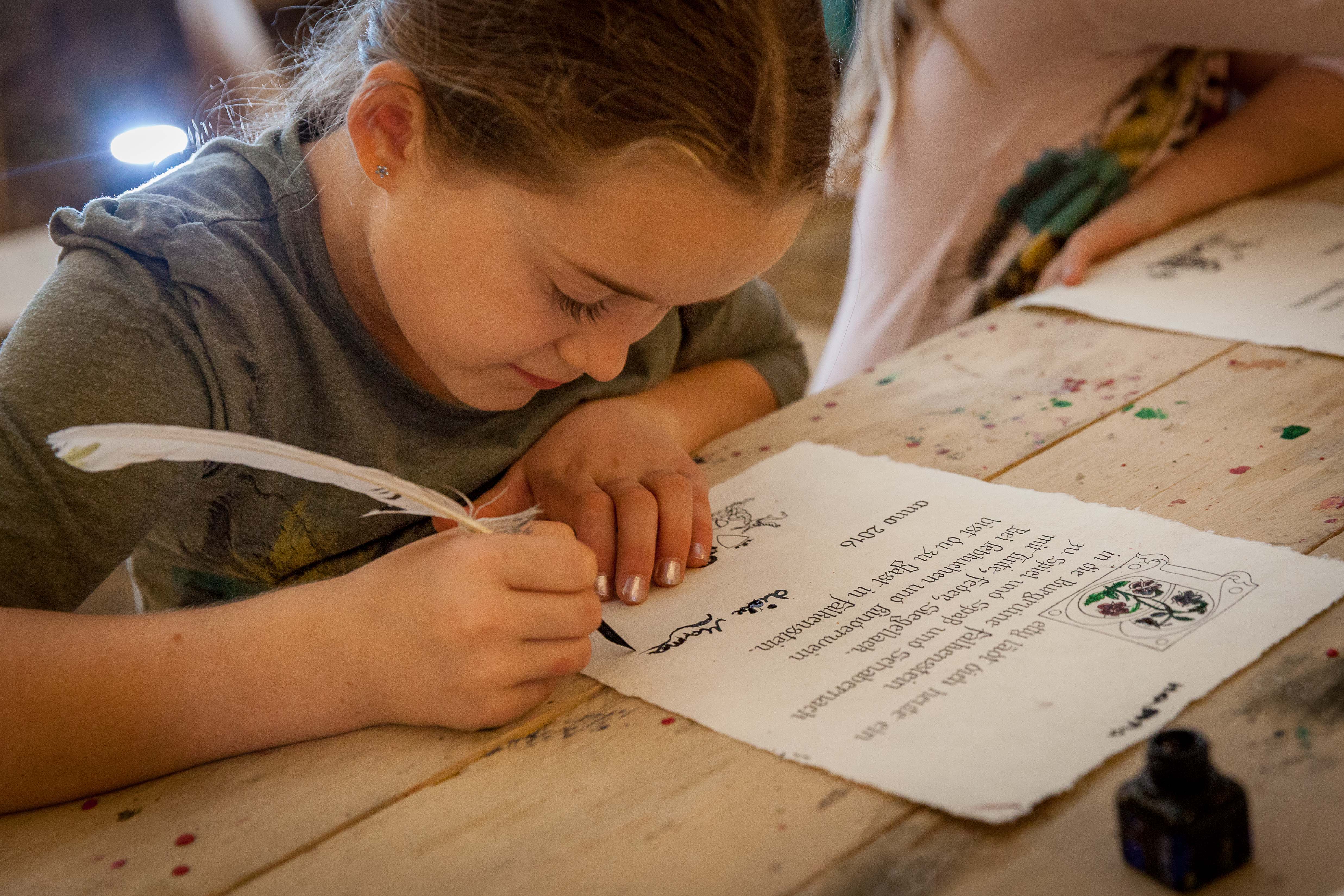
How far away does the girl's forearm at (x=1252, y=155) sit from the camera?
51.8 inches

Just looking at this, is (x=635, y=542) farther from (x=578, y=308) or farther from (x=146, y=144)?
(x=146, y=144)

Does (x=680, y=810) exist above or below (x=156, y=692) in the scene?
below

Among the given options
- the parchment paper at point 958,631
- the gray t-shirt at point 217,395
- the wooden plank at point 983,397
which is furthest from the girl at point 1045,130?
the parchment paper at point 958,631

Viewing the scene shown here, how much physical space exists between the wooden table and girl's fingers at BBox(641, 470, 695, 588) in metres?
0.13

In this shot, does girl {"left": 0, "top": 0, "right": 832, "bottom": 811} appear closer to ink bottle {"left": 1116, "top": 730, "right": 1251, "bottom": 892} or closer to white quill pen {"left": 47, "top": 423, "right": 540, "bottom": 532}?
white quill pen {"left": 47, "top": 423, "right": 540, "bottom": 532}

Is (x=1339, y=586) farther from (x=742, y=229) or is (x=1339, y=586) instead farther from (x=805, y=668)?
(x=742, y=229)

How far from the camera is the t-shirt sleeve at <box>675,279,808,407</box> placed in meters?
1.16

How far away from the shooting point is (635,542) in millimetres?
775

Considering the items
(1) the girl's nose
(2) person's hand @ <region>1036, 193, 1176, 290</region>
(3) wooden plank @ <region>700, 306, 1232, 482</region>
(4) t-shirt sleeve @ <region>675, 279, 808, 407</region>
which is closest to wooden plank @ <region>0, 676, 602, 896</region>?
(1) the girl's nose

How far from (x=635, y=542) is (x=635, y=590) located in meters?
0.04

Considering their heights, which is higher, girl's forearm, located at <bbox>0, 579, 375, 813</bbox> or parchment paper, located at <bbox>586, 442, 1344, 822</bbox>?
girl's forearm, located at <bbox>0, 579, 375, 813</bbox>

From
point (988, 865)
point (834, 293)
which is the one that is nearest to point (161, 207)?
point (988, 865)

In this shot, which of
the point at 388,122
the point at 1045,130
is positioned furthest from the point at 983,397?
the point at 1045,130

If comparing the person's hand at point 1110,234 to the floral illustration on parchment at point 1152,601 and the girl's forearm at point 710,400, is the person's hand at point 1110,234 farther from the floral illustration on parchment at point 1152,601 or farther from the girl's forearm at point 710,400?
the floral illustration on parchment at point 1152,601
